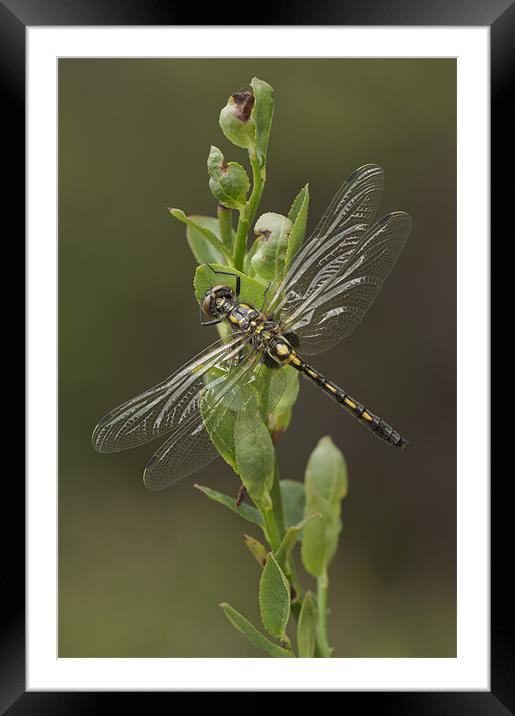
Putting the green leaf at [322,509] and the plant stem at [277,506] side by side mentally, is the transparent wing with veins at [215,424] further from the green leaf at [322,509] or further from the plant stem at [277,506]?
the green leaf at [322,509]

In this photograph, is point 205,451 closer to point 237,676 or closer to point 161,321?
point 237,676

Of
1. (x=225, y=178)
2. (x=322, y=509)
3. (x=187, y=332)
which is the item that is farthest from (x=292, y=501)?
(x=187, y=332)

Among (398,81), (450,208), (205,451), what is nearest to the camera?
(205,451)

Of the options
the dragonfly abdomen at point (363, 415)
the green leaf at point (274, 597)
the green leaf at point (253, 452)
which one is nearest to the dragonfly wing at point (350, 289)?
the dragonfly abdomen at point (363, 415)

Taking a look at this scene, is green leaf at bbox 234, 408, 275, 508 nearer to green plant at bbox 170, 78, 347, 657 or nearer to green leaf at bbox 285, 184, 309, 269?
green plant at bbox 170, 78, 347, 657

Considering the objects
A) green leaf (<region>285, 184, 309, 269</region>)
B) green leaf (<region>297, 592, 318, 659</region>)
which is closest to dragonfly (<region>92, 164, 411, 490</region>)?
green leaf (<region>285, 184, 309, 269</region>)
